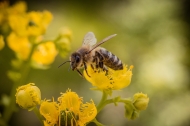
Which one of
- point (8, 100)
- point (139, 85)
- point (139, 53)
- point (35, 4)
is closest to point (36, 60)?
point (8, 100)

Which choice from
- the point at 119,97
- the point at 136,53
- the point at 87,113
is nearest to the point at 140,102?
the point at 119,97

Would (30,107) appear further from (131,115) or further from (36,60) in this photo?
(36,60)

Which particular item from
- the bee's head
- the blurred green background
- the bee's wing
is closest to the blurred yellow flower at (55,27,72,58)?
the bee's wing

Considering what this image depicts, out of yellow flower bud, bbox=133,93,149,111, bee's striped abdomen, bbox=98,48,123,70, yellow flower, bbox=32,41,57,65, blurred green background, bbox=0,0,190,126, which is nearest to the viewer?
yellow flower bud, bbox=133,93,149,111

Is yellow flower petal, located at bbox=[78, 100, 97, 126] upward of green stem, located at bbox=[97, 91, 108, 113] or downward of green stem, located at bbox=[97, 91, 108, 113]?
downward

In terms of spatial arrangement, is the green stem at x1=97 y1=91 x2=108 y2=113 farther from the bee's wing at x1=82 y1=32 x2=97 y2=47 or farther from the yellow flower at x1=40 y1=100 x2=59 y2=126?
the bee's wing at x1=82 y1=32 x2=97 y2=47

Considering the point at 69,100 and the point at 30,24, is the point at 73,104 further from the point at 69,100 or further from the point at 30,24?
the point at 30,24

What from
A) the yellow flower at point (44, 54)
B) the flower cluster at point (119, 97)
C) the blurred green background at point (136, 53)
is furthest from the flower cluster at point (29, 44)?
the blurred green background at point (136, 53)

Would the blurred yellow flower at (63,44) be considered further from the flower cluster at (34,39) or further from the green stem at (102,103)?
the green stem at (102,103)
